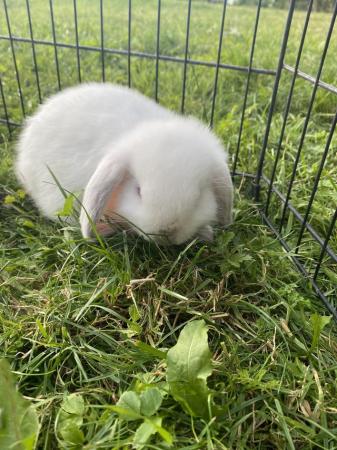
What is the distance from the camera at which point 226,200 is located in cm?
211

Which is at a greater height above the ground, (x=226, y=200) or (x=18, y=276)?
(x=226, y=200)

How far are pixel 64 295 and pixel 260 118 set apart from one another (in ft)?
7.05

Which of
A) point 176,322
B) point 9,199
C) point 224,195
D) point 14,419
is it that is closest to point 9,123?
point 9,199

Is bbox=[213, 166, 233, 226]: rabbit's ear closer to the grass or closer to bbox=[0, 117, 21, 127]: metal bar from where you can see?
the grass

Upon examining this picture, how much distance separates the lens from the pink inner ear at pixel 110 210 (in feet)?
6.36

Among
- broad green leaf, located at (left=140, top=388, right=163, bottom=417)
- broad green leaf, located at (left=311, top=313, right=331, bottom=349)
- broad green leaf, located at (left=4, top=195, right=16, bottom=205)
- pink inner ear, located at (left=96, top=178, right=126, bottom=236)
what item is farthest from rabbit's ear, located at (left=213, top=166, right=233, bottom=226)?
broad green leaf, located at (left=4, top=195, right=16, bottom=205)

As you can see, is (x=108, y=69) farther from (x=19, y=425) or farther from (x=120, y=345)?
(x=19, y=425)

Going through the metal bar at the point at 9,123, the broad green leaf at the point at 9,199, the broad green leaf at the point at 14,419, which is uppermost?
the broad green leaf at the point at 14,419

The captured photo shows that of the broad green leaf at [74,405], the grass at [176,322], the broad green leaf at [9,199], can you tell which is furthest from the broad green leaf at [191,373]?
the broad green leaf at [9,199]

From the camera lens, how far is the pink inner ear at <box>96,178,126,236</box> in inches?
76.3

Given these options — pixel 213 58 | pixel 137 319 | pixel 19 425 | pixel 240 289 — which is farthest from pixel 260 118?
pixel 19 425

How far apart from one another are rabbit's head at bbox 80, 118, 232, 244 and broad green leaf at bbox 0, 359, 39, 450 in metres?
0.77

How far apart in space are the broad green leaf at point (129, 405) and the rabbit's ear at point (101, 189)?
2.56 feet

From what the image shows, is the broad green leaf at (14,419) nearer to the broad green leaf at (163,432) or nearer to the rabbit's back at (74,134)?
the broad green leaf at (163,432)
